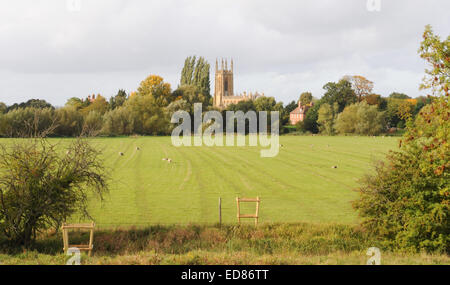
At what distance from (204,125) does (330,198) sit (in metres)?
70.4

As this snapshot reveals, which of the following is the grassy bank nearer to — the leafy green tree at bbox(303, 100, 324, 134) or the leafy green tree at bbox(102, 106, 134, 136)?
the leafy green tree at bbox(102, 106, 134, 136)

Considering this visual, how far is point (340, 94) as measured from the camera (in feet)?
360

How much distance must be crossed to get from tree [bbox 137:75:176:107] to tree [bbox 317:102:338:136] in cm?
3777

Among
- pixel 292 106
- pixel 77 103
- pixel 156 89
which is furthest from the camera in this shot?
pixel 292 106

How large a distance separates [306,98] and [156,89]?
6396cm

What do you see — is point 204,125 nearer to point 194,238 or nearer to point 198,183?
point 198,183

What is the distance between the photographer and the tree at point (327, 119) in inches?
3986

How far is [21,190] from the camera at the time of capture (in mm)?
16047

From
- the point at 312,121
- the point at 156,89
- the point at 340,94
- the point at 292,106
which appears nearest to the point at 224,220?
the point at 312,121

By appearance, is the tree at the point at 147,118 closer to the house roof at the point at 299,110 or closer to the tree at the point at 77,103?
the tree at the point at 77,103

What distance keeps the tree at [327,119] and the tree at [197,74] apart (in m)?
33.5

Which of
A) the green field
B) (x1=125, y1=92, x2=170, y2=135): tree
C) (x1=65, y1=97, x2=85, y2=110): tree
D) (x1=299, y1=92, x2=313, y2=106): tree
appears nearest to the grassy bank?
the green field

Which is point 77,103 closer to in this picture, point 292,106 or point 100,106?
point 100,106
